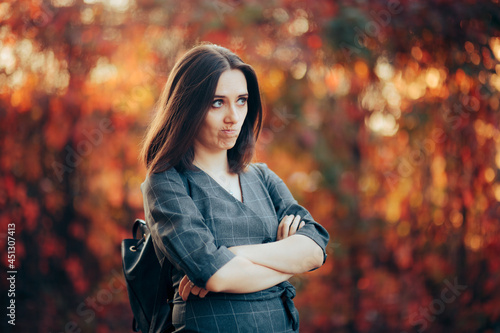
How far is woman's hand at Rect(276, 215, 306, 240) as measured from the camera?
6.23ft

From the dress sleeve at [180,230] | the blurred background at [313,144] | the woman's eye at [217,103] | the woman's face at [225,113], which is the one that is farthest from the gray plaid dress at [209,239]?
the blurred background at [313,144]

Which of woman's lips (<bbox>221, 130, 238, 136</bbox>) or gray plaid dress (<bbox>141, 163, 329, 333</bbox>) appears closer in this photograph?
gray plaid dress (<bbox>141, 163, 329, 333</bbox>)

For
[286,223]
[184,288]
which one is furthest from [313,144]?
[184,288]

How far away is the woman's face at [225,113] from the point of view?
178 cm

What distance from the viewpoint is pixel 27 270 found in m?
4.19

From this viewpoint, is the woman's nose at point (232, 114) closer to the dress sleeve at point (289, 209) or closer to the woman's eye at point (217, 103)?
the woman's eye at point (217, 103)

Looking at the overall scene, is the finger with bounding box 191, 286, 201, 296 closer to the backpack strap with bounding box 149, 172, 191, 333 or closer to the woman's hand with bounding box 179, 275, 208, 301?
the woman's hand with bounding box 179, 275, 208, 301

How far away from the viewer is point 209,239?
5.41ft

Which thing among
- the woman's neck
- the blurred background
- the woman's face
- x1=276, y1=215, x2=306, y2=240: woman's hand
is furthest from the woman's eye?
the blurred background

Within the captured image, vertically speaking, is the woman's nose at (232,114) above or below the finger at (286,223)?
above

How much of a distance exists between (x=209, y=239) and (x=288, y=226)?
0.38m

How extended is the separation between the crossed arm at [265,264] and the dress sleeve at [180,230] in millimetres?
41

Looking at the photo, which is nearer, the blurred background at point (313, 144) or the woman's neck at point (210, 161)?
the woman's neck at point (210, 161)

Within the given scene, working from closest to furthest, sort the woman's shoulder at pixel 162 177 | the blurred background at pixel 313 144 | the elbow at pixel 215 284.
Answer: the elbow at pixel 215 284 → the woman's shoulder at pixel 162 177 → the blurred background at pixel 313 144
